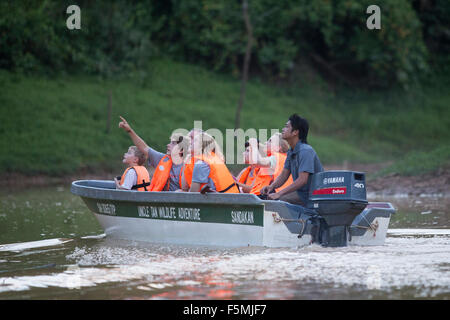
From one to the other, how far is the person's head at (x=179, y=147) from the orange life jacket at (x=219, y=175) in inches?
18.1

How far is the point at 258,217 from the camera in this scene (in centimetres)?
838

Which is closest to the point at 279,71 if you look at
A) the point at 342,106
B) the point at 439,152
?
the point at 342,106

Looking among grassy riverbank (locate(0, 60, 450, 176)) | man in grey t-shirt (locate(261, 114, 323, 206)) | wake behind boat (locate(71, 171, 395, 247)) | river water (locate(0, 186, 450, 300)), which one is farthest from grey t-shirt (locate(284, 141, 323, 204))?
grassy riverbank (locate(0, 60, 450, 176))

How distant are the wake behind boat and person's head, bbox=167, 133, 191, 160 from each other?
63 cm

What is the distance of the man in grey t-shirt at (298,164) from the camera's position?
8.23m

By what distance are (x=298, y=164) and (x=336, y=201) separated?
74cm

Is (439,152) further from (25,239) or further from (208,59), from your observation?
(208,59)

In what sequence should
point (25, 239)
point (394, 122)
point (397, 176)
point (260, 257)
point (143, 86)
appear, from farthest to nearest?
point (394, 122), point (143, 86), point (397, 176), point (25, 239), point (260, 257)

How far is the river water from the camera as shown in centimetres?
630

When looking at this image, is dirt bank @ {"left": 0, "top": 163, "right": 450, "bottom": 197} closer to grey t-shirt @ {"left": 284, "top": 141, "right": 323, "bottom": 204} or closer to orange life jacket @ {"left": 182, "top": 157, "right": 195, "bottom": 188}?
grey t-shirt @ {"left": 284, "top": 141, "right": 323, "bottom": 204}

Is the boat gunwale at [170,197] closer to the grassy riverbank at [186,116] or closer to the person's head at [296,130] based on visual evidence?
the person's head at [296,130]
